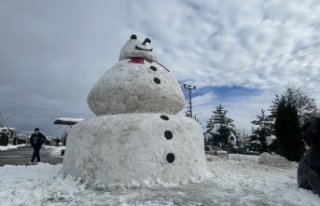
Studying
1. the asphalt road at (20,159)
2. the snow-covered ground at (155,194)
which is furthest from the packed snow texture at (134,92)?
the asphalt road at (20,159)

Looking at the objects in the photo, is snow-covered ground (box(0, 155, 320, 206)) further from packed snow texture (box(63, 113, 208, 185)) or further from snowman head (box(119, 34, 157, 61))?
snowman head (box(119, 34, 157, 61))

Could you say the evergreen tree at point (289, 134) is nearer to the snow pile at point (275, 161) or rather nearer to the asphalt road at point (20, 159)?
the snow pile at point (275, 161)

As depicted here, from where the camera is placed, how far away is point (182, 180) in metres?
8.10

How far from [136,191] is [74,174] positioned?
7.45 feet

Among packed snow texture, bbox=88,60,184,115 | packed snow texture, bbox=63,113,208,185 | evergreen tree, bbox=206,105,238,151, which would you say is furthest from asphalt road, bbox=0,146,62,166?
evergreen tree, bbox=206,105,238,151

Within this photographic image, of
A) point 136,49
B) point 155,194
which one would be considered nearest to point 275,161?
point 136,49

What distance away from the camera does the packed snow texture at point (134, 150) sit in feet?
25.3

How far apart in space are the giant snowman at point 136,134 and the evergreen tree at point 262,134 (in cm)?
1856

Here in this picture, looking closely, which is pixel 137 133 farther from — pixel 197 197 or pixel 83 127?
pixel 197 197

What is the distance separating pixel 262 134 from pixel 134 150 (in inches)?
925

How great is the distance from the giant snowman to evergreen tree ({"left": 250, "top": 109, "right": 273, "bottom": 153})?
18.6 metres

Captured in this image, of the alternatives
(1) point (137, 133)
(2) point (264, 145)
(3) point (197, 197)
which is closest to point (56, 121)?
(2) point (264, 145)

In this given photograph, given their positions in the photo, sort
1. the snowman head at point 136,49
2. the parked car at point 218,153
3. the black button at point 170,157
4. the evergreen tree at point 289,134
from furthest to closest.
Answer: the parked car at point 218,153
the evergreen tree at point 289,134
the snowman head at point 136,49
the black button at point 170,157

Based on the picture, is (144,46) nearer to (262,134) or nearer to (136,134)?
(136,134)
